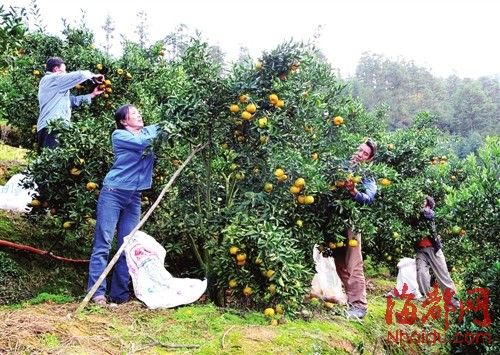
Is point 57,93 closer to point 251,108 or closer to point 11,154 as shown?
point 251,108

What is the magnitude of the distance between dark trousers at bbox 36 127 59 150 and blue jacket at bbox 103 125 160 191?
1459 millimetres

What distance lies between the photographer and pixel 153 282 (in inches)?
177

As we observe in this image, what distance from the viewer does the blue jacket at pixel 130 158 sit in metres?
4.70

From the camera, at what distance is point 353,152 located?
4871mm

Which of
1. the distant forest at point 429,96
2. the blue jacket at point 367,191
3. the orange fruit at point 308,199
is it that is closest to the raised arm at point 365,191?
the blue jacket at point 367,191

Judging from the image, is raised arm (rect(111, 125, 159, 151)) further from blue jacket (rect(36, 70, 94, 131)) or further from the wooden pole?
blue jacket (rect(36, 70, 94, 131))

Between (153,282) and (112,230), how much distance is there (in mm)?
692

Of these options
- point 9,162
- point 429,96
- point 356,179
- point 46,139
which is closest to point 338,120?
point 356,179

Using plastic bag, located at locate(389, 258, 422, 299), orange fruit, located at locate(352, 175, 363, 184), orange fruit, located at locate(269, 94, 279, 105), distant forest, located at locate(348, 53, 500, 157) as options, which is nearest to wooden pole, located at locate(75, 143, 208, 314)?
orange fruit, located at locate(269, 94, 279, 105)

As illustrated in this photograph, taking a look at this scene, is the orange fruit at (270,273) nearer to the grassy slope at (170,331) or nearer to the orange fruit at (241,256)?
the orange fruit at (241,256)

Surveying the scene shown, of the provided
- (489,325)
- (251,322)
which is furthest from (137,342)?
(489,325)

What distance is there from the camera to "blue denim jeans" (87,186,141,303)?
4.67 m

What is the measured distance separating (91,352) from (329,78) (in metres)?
3.45

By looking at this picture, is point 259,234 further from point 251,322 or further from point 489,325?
point 489,325
